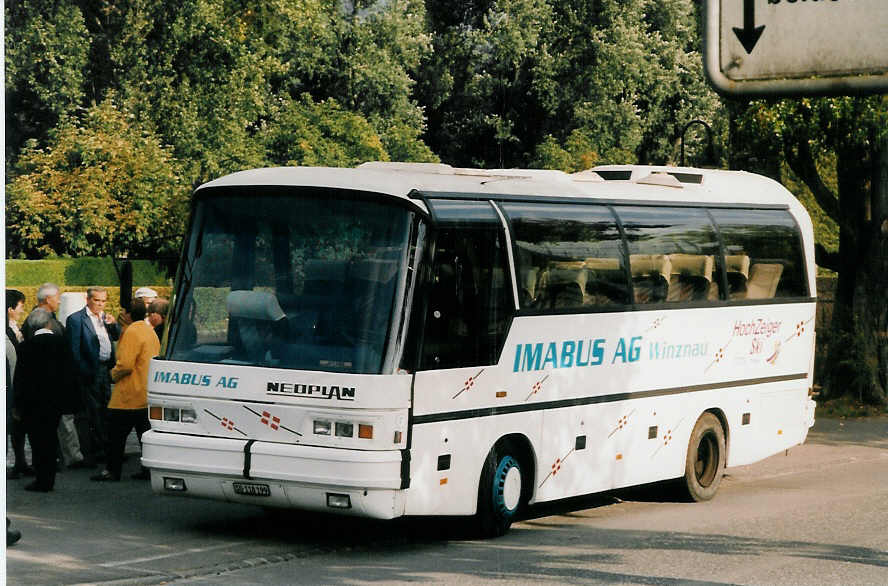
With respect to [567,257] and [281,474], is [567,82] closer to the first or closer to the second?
[567,257]

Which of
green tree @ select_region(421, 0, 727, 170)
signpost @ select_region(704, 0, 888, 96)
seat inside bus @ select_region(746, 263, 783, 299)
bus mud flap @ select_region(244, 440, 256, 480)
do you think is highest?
green tree @ select_region(421, 0, 727, 170)

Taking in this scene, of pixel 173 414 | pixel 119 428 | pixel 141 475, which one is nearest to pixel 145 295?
pixel 119 428

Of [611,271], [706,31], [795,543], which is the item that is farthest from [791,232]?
[706,31]

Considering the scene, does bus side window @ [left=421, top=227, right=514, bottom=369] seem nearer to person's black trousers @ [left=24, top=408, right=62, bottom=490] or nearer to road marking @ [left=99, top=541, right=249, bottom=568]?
road marking @ [left=99, top=541, right=249, bottom=568]

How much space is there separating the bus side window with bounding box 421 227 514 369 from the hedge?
30467 millimetres

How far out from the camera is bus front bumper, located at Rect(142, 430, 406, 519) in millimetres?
11047

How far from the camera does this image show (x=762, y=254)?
16.2m

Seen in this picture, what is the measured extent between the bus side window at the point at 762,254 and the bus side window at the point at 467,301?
401cm

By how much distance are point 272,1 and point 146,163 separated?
6.80 meters

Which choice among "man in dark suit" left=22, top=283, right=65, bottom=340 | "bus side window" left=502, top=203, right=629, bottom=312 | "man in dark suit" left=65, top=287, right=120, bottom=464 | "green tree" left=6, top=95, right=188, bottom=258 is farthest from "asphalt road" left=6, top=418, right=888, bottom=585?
"green tree" left=6, top=95, right=188, bottom=258

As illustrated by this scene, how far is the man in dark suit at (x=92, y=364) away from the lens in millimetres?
15008

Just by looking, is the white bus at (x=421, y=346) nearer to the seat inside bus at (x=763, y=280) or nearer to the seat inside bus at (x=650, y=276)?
the seat inside bus at (x=650, y=276)

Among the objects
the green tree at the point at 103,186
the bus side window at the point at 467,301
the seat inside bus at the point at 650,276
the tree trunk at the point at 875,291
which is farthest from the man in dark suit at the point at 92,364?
the green tree at the point at 103,186

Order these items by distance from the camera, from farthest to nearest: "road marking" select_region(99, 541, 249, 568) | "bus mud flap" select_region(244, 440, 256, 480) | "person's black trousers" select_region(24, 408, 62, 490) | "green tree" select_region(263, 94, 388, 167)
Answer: "green tree" select_region(263, 94, 388, 167)
"person's black trousers" select_region(24, 408, 62, 490)
"bus mud flap" select_region(244, 440, 256, 480)
"road marking" select_region(99, 541, 249, 568)
